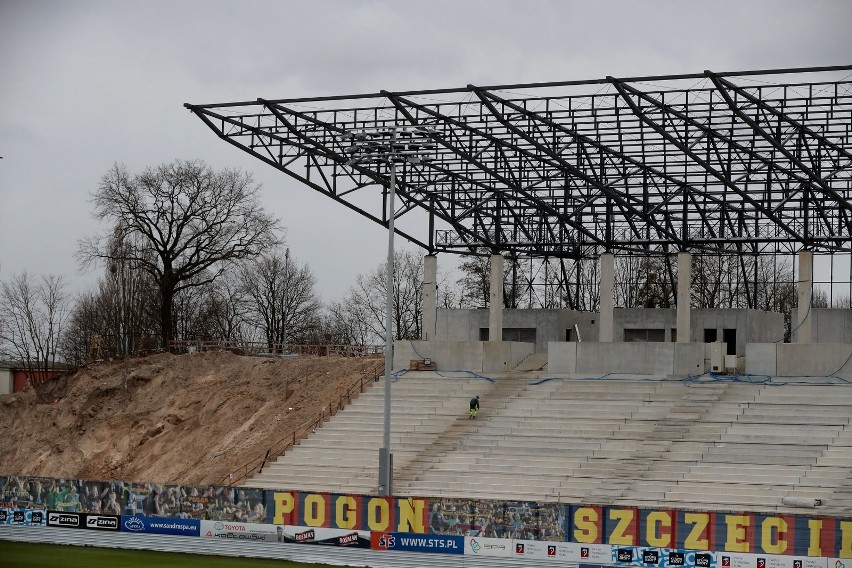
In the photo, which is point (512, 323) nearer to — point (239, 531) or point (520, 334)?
point (520, 334)

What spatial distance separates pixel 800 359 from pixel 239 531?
23.8 metres

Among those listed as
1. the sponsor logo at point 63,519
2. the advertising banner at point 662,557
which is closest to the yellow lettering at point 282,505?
the sponsor logo at point 63,519

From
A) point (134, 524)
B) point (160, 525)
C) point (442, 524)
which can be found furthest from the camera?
point (134, 524)

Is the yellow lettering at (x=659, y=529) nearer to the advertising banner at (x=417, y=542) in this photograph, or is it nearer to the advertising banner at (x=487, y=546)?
the advertising banner at (x=487, y=546)

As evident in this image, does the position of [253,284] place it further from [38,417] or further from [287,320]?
[38,417]

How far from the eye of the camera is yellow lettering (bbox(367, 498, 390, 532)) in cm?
3644

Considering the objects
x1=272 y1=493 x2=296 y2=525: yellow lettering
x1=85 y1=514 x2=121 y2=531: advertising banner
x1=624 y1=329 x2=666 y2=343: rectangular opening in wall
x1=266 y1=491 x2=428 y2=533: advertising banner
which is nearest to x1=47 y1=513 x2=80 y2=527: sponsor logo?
x1=85 y1=514 x2=121 y2=531: advertising banner

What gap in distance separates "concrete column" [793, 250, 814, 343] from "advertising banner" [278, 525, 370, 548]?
963 inches

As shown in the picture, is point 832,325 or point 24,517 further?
point 832,325

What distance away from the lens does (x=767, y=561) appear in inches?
1254

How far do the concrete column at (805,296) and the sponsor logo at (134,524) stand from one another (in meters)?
27.9

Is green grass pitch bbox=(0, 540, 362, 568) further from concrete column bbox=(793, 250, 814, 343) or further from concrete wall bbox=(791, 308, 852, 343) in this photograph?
concrete wall bbox=(791, 308, 852, 343)

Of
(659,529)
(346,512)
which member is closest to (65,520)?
(346,512)

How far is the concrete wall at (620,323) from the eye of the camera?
6169cm
